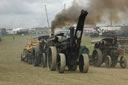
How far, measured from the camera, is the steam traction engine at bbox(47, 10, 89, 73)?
12.9m

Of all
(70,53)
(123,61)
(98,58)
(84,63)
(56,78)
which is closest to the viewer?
(56,78)

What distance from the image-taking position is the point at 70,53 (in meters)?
13.7

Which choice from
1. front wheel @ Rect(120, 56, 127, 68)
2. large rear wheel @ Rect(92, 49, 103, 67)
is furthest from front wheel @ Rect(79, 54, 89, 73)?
front wheel @ Rect(120, 56, 127, 68)

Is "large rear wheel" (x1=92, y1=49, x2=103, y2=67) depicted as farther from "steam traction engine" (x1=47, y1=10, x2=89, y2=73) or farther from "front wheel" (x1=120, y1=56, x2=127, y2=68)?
"steam traction engine" (x1=47, y1=10, x2=89, y2=73)

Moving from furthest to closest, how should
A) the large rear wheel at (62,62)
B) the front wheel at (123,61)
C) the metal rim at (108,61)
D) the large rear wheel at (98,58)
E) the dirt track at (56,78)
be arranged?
the large rear wheel at (98,58) → the front wheel at (123,61) → the metal rim at (108,61) → the large rear wheel at (62,62) → the dirt track at (56,78)

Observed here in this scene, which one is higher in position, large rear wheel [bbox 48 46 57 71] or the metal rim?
large rear wheel [bbox 48 46 57 71]

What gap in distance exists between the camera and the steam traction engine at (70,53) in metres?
12.9

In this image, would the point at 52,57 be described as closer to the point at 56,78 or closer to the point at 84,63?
the point at 84,63

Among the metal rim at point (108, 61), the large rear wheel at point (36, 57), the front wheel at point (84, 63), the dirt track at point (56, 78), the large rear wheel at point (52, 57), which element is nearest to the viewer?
the dirt track at point (56, 78)

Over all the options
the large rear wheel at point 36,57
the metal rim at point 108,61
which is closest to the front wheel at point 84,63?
the metal rim at point 108,61

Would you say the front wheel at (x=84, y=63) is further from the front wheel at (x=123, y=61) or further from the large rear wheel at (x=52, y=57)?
the front wheel at (x=123, y=61)

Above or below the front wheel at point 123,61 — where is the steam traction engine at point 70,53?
above

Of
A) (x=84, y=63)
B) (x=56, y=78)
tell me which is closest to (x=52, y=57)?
(x=84, y=63)

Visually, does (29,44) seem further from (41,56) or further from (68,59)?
(68,59)
